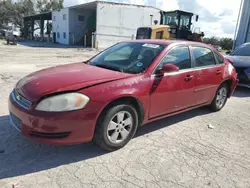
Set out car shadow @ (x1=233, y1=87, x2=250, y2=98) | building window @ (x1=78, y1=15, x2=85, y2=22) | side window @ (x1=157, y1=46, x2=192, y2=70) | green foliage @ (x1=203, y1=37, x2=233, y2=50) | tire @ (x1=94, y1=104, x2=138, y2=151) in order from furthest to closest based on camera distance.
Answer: green foliage @ (x1=203, y1=37, x2=233, y2=50) → building window @ (x1=78, y1=15, x2=85, y2=22) → car shadow @ (x1=233, y1=87, x2=250, y2=98) → side window @ (x1=157, y1=46, x2=192, y2=70) → tire @ (x1=94, y1=104, x2=138, y2=151)

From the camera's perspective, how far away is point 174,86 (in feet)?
12.4

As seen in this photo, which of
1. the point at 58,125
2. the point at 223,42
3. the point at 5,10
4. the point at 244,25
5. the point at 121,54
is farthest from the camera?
the point at 5,10

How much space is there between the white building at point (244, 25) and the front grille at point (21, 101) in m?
19.7

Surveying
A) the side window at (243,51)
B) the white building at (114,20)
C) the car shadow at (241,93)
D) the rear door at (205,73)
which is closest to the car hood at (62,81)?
the rear door at (205,73)

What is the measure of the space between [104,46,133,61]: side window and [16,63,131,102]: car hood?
2.06 ft

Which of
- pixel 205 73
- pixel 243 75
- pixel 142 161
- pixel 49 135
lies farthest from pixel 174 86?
pixel 243 75

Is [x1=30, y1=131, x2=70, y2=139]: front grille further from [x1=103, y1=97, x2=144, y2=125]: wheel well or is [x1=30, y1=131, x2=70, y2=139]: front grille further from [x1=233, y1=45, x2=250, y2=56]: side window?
[x1=233, y1=45, x2=250, y2=56]: side window

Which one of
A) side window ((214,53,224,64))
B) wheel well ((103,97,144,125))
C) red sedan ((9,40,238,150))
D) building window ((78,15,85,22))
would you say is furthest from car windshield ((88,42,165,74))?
building window ((78,15,85,22))

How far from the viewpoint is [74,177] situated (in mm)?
2637

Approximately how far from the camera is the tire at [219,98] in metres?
5.07

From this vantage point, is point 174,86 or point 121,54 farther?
point 121,54

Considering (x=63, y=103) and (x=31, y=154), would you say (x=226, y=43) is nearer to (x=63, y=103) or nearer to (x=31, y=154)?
(x=63, y=103)

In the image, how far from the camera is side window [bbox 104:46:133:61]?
13.2 feet

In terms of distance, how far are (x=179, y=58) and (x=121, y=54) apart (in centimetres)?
106
